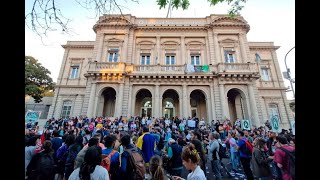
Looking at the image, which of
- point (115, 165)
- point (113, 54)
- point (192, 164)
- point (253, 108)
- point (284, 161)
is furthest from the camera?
point (113, 54)

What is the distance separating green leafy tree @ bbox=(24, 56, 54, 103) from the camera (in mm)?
22027

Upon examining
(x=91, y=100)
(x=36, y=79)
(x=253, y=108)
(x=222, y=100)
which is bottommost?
(x=253, y=108)

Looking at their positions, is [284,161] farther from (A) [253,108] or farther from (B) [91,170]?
(A) [253,108]

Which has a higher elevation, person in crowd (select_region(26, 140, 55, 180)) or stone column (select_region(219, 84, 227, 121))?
stone column (select_region(219, 84, 227, 121))

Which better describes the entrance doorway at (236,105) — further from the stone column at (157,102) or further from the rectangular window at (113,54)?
the rectangular window at (113,54)

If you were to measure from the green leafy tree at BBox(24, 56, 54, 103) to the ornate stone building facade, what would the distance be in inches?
129

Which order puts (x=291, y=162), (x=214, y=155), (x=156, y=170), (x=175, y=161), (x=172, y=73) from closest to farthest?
(x=156, y=170) < (x=291, y=162) < (x=175, y=161) < (x=214, y=155) < (x=172, y=73)

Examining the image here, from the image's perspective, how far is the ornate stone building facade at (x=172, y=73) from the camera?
61.2ft

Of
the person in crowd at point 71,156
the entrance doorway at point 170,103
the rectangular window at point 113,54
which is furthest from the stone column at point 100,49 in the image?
the person in crowd at point 71,156

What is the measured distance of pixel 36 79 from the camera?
2380 centimetres

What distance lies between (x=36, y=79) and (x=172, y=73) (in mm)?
20579

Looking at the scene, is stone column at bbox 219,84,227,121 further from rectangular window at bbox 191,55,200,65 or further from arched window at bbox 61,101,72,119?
arched window at bbox 61,101,72,119

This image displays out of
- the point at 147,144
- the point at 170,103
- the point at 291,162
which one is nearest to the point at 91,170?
the point at 147,144

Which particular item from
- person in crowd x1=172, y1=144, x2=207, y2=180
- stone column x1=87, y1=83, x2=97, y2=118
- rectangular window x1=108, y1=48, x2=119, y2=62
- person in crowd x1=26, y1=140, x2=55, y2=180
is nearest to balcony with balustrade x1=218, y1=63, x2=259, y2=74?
rectangular window x1=108, y1=48, x2=119, y2=62
